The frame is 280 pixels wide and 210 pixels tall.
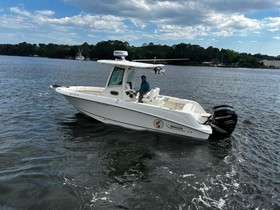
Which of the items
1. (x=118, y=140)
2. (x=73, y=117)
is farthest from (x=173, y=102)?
(x=73, y=117)

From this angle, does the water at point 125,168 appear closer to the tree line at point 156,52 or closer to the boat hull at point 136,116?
the boat hull at point 136,116

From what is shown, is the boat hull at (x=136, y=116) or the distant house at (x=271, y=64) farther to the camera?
the distant house at (x=271, y=64)

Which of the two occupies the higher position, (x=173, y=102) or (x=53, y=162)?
(x=173, y=102)

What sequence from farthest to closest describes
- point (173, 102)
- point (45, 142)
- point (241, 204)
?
point (173, 102) → point (45, 142) → point (241, 204)

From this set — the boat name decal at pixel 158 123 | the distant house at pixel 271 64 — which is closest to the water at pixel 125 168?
the boat name decal at pixel 158 123

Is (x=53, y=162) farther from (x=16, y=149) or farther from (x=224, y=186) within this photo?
(x=224, y=186)

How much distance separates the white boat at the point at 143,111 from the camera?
12492 mm

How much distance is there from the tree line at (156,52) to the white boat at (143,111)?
9504 centimetres

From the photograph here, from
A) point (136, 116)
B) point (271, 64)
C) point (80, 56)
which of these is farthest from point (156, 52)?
point (136, 116)

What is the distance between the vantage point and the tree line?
125 meters

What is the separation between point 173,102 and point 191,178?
20.9ft

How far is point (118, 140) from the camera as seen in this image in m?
12.2

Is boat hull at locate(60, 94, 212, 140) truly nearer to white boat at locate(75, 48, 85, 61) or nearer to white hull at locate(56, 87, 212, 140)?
white hull at locate(56, 87, 212, 140)

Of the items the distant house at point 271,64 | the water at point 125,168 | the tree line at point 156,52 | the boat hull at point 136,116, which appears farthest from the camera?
the distant house at point 271,64
